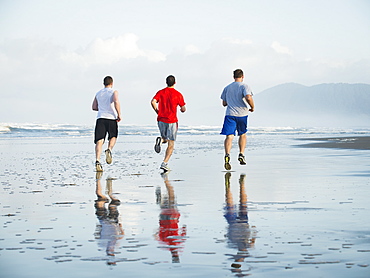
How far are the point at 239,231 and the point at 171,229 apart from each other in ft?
1.77

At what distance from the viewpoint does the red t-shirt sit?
1158 centimetres

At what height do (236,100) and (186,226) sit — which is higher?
(236,100)

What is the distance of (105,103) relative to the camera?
12.0 meters

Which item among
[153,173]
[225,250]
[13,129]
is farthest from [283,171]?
[13,129]

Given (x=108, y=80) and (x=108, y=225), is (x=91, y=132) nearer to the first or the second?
(x=108, y=80)

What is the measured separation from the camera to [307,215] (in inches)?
219

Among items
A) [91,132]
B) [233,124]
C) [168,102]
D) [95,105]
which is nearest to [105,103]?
[95,105]

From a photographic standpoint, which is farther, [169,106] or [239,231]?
[169,106]

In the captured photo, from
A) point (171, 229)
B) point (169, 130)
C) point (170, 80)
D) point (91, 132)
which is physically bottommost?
point (171, 229)

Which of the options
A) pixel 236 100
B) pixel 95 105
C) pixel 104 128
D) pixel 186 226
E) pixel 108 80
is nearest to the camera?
pixel 186 226

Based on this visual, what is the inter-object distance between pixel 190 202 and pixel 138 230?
185 cm

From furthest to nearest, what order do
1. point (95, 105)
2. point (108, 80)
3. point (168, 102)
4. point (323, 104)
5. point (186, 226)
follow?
point (323, 104) < point (95, 105) < point (108, 80) < point (168, 102) < point (186, 226)

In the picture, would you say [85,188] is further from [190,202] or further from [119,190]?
[190,202]

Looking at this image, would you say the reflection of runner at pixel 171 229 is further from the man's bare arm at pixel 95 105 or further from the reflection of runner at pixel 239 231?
the man's bare arm at pixel 95 105
